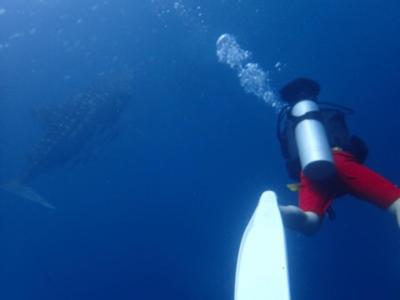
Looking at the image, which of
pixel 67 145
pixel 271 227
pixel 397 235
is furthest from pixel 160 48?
pixel 271 227

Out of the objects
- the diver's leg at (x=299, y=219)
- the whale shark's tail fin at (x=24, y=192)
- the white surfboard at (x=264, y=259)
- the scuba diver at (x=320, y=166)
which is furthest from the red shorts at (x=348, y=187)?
the whale shark's tail fin at (x=24, y=192)

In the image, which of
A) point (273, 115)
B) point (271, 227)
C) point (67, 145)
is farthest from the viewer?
point (67, 145)

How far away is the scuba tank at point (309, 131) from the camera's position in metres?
4.81

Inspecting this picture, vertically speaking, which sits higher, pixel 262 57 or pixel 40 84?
pixel 40 84

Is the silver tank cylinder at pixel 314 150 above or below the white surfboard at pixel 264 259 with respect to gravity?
above

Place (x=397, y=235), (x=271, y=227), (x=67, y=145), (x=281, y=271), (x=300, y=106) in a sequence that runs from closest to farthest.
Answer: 1. (x=281, y=271)
2. (x=271, y=227)
3. (x=300, y=106)
4. (x=397, y=235)
5. (x=67, y=145)

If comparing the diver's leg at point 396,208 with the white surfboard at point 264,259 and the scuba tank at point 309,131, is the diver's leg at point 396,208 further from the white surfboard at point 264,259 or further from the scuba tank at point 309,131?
the white surfboard at point 264,259

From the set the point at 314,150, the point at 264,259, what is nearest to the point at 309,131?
the point at 314,150

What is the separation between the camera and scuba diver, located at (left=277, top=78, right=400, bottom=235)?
481 centimetres

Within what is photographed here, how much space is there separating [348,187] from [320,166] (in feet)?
1.51

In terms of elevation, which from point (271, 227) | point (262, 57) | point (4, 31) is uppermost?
point (4, 31)

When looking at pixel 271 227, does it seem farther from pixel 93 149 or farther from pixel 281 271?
pixel 93 149

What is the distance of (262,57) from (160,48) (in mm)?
2948

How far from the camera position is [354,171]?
4.93 metres
